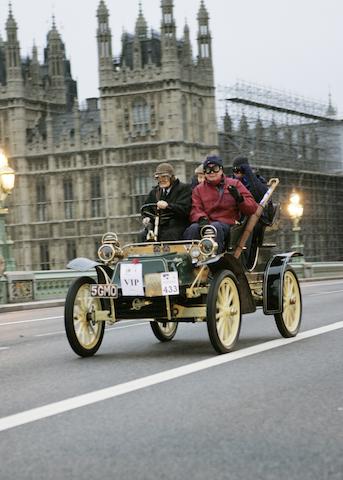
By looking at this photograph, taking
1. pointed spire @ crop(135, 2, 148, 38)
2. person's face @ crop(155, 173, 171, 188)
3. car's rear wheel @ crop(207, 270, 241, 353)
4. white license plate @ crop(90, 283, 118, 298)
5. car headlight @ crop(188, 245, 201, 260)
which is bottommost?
car's rear wheel @ crop(207, 270, 241, 353)

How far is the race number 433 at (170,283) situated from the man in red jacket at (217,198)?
0.86 m

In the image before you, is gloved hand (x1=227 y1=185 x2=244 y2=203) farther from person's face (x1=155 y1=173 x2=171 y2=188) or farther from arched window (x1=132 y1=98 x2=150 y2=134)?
arched window (x1=132 y1=98 x2=150 y2=134)

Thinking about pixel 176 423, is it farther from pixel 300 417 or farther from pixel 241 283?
pixel 241 283

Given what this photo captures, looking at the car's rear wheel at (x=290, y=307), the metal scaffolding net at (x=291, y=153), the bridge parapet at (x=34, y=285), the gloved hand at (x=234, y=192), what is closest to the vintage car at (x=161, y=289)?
the gloved hand at (x=234, y=192)

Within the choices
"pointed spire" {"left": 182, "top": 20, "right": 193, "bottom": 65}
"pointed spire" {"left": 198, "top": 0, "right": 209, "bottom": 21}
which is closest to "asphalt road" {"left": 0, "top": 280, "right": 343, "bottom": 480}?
"pointed spire" {"left": 182, "top": 20, "right": 193, "bottom": 65}

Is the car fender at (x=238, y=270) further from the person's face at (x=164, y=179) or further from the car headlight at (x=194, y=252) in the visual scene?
the person's face at (x=164, y=179)

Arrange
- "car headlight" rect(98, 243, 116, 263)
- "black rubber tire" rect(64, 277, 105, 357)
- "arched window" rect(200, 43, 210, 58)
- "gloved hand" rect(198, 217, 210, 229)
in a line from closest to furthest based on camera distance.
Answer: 1. "black rubber tire" rect(64, 277, 105, 357)
2. "car headlight" rect(98, 243, 116, 263)
3. "gloved hand" rect(198, 217, 210, 229)
4. "arched window" rect(200, 43, 210, 58)

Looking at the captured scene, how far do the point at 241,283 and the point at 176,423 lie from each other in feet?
11.7

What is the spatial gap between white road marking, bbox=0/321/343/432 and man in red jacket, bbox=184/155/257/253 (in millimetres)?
1183

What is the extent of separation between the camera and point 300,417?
17.3 feet

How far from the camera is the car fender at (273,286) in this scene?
8.93 meters

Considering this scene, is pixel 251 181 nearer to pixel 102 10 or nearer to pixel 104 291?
pixel 104 291

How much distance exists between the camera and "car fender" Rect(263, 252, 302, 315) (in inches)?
352

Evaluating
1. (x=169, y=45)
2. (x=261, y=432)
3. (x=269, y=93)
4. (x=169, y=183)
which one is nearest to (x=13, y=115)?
(x=169, y=45)
